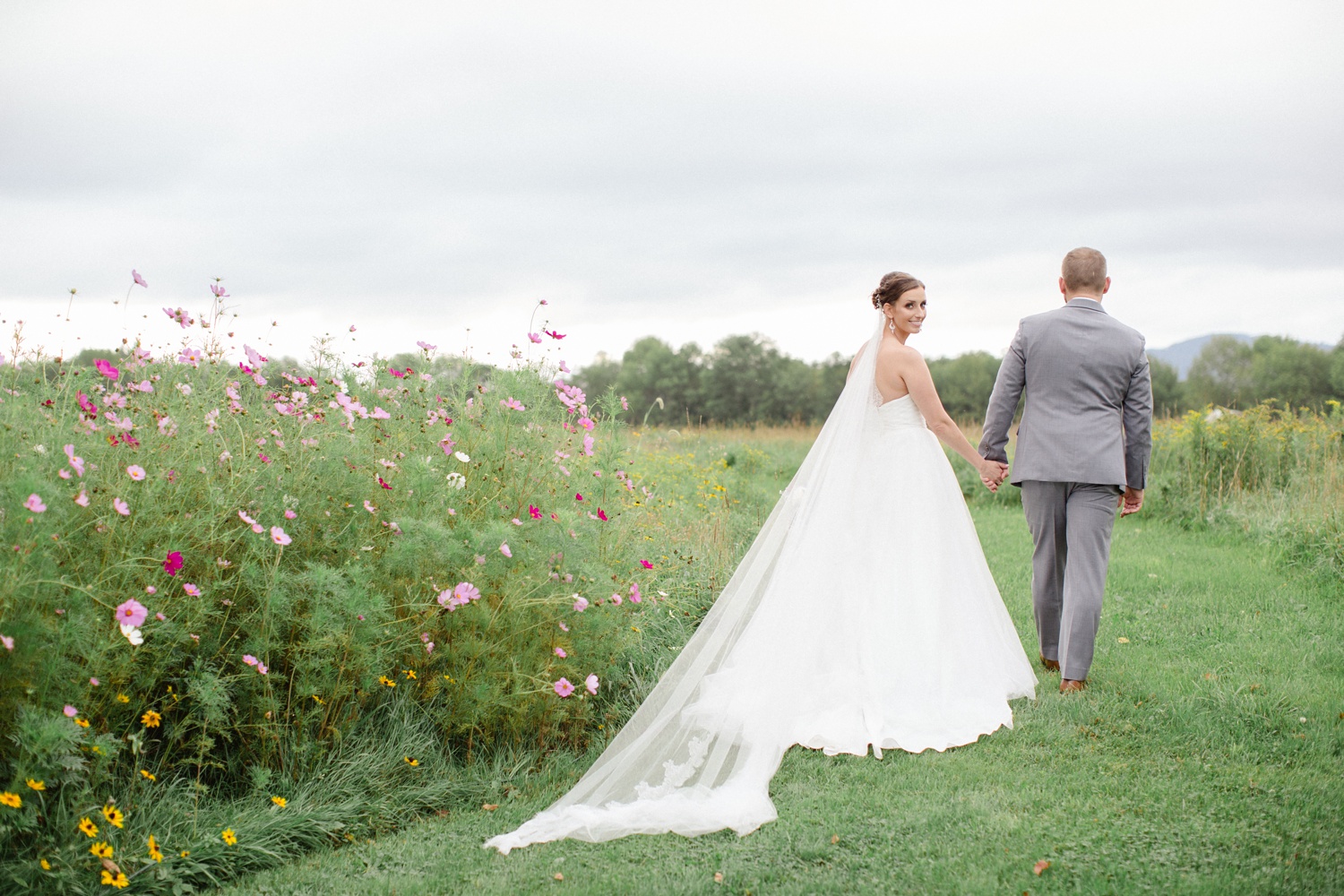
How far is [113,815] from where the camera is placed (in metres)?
2.82

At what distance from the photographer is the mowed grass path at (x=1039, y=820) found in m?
2.99

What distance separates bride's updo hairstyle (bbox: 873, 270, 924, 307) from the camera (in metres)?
5.04

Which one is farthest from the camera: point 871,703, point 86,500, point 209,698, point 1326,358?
point 1326,358

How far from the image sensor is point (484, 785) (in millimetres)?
3797

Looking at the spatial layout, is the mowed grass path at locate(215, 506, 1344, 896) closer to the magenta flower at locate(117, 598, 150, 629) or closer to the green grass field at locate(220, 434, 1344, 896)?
the green grass field at locate(220, 434, 1344, 896)

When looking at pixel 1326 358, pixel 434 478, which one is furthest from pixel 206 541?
pixel 1326 358

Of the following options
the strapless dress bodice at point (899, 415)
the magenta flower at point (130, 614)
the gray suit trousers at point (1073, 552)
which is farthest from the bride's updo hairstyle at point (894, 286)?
the magenta flower at point (130, 614)

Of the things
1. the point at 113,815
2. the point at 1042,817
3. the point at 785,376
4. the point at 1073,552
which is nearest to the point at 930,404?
the point at 1073,552

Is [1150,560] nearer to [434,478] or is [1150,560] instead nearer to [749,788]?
[749,788]

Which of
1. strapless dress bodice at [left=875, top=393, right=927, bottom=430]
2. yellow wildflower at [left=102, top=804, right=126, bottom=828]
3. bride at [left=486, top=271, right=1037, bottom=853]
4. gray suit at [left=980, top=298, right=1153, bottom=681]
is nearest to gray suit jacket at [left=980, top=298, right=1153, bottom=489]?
gray suit at [left=980, top=298, right=1153, bottom=681]

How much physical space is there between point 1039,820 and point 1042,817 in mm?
30

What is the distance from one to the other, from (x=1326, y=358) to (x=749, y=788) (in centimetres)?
5147

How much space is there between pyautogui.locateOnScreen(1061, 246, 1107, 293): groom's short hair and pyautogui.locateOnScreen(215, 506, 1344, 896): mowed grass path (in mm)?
2109

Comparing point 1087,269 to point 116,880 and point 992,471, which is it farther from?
point 116,880
